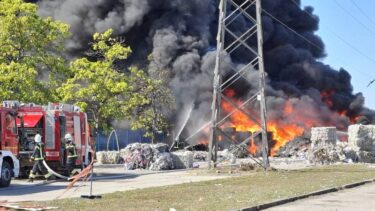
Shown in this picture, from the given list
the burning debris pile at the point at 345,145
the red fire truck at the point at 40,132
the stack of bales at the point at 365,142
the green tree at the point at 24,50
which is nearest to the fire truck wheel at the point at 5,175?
the red fire truck at the point at 40,132

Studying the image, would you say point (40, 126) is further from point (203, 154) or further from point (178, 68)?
point (178, 68)

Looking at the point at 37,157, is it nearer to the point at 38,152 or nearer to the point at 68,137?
the point at 38,152

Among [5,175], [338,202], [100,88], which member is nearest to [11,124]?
[5,175]

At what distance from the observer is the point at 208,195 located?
579 inches

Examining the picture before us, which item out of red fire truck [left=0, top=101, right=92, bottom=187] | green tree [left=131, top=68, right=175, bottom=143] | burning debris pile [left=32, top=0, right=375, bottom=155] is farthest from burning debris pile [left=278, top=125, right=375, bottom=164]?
red fire truck [left=0, top=101, right=92, bottom=187]

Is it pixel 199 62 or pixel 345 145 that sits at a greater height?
pixel 199 62

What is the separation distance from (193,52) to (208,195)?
113ft

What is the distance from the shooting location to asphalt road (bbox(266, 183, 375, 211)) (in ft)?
43.0

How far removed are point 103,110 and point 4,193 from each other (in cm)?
→ 1410

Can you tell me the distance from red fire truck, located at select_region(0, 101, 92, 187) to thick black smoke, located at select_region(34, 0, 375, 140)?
21.8 metres

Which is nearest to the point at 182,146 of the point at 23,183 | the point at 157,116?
the point at 157,116

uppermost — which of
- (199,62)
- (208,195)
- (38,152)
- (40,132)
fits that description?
(199,62)

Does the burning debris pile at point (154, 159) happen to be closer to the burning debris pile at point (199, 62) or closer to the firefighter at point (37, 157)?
the firefighter at point (37, 157)

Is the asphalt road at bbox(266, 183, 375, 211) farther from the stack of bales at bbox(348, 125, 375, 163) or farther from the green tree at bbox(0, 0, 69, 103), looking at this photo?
the stack of bales at bbox(348, 125, 375, 163)
